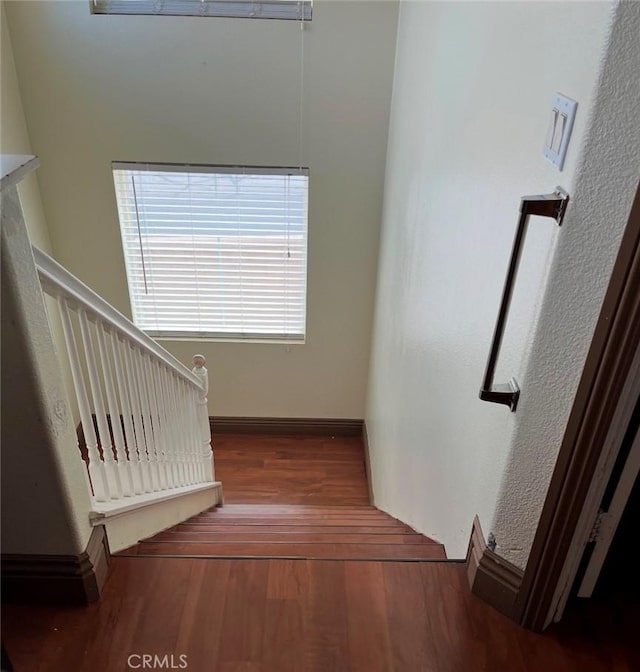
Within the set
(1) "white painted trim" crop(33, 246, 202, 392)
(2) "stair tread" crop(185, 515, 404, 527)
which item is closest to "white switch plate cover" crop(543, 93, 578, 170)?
(1) "white painted trim" crop(33, 246, 202, 392)

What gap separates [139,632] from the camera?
5.42 feet

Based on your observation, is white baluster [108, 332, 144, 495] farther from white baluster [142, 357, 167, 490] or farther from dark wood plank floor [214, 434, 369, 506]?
dark wood plank floor [214, 434, 369, 506]

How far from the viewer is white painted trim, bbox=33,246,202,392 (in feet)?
4.93

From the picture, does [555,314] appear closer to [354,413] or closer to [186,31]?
[186,31]

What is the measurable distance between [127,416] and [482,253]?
1327mm

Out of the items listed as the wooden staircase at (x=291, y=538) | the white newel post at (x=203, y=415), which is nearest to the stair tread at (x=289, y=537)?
the wooden staircase at (x=291, y=538)

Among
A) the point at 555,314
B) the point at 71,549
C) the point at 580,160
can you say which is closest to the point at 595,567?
the point at 555,314

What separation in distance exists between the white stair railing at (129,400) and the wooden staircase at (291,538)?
0.22m

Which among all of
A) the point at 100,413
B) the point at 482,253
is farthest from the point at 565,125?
the point at 100,413

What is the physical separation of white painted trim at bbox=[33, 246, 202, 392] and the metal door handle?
113 centimetres

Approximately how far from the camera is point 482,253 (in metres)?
1.71

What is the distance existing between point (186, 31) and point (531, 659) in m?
3.53

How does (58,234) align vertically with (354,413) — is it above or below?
above

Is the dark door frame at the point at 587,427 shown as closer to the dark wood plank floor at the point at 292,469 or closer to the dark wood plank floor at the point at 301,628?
the dark wood plank floor at the point at 301,628
